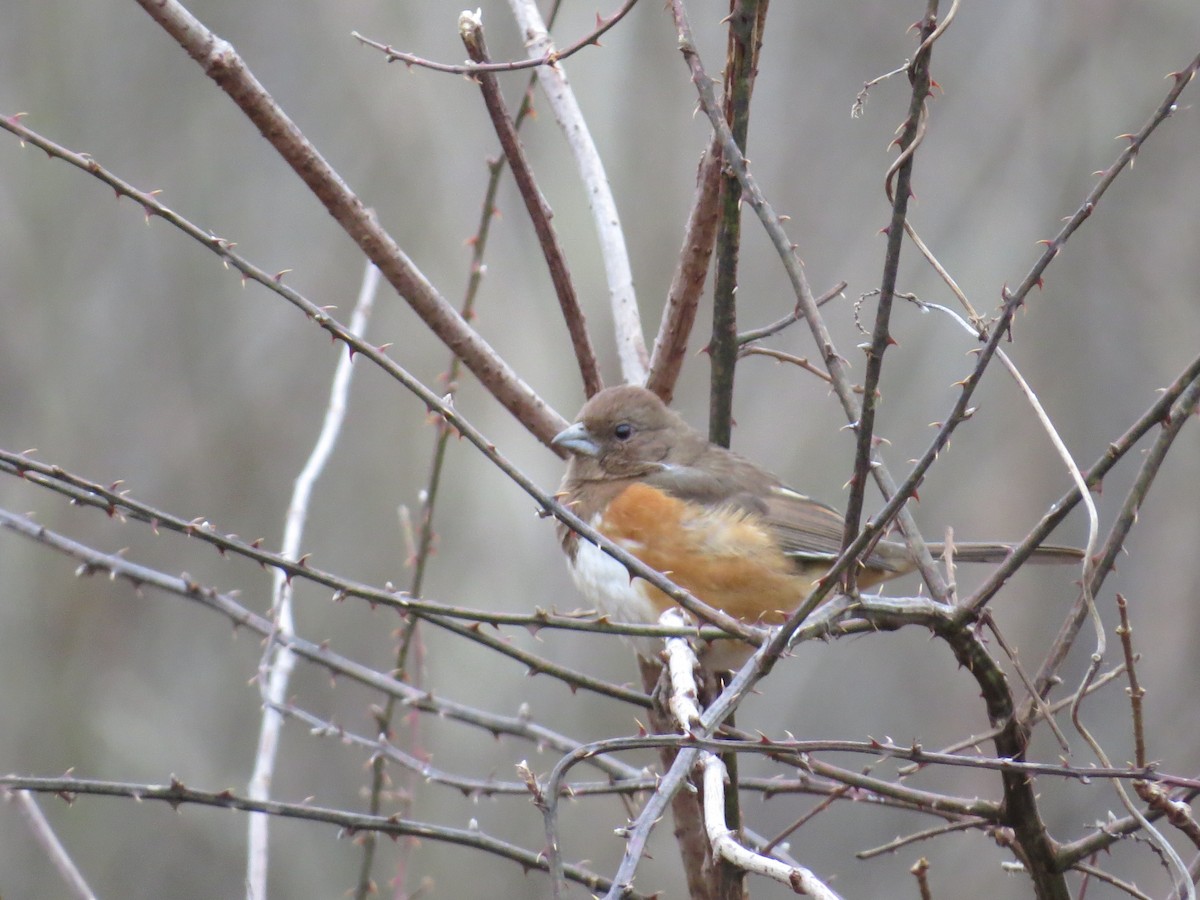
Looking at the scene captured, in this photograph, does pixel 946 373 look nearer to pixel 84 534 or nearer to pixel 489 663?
pixel 489 663

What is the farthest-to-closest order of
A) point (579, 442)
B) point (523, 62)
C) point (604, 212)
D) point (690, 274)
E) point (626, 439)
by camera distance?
point (626, 439) → point (579, 442) → point (604, 212) → point (690, 274) → point (523, 62)

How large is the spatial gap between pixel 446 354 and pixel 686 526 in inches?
219

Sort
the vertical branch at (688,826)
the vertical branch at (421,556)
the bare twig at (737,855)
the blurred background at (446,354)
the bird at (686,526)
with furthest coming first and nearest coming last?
the blurred background at (446,354), the bird at (686,526), the vertical branch at (421,556), the vertical branch at (688,826), the bare twig at (737,855)

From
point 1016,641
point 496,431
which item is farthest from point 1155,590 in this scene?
point 496,431

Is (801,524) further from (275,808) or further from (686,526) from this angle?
(275,808)

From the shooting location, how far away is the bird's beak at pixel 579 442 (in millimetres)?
3383

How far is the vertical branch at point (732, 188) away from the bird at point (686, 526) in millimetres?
788

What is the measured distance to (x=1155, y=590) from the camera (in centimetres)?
757

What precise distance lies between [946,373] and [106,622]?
5.51 meters

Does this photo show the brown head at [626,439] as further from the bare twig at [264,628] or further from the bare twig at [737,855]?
the bare twig at [737,855]

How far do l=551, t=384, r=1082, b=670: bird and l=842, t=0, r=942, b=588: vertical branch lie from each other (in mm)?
1616

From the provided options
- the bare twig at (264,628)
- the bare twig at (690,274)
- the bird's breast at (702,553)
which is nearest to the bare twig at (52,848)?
the bare twig at (264,628)

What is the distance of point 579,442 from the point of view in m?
3.49

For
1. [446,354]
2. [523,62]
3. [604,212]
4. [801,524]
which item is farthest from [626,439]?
[446,354]
